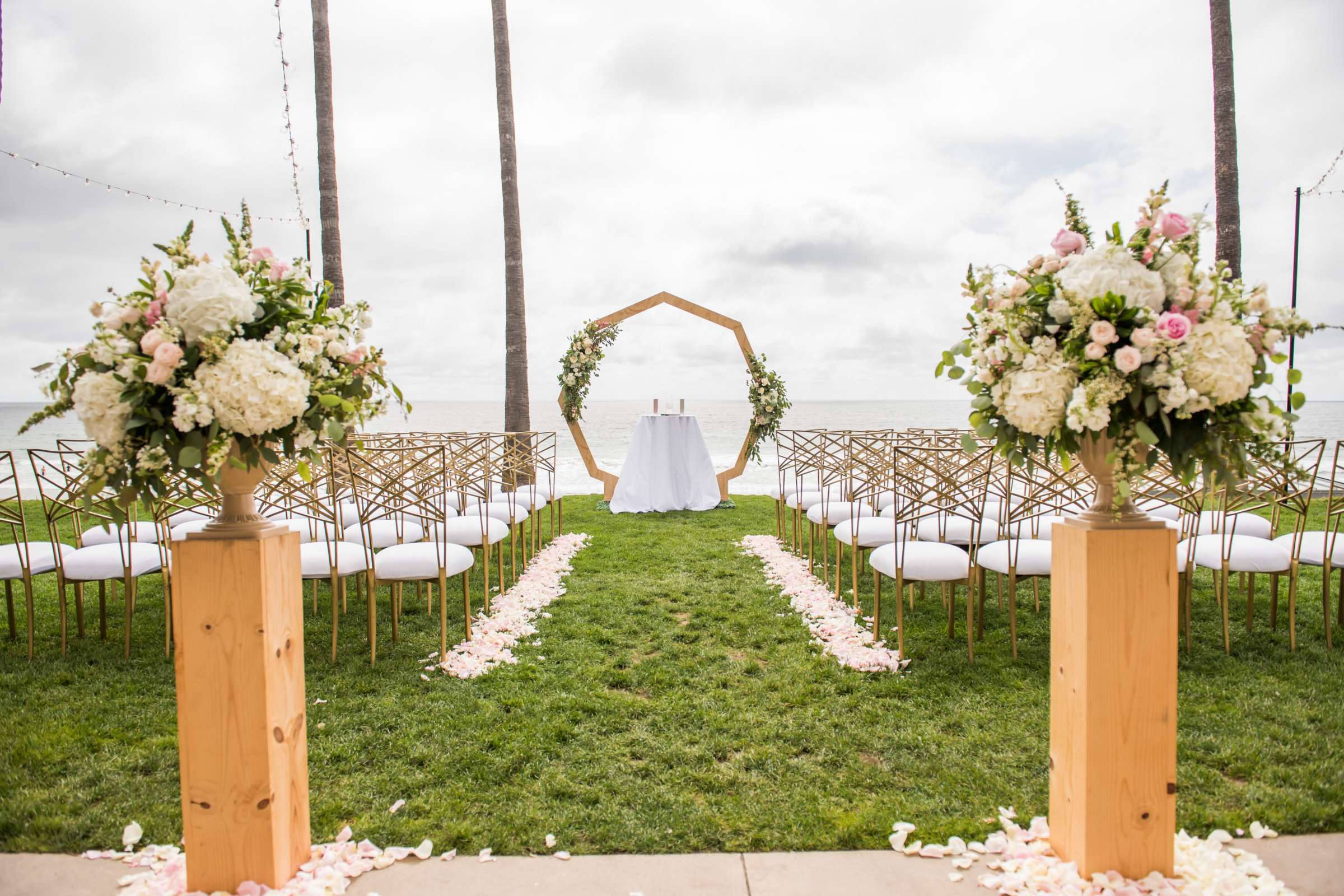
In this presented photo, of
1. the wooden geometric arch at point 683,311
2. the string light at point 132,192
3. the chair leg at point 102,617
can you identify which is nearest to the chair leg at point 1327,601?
the wooden geometric arch at point 683,311

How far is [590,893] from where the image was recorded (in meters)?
1.71

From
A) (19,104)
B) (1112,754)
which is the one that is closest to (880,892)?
(1112,754)

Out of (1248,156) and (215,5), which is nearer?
(1248,156)

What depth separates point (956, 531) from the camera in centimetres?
416

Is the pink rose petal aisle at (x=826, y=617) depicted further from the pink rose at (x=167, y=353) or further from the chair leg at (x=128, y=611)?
the chair leg at (x=128, y=611)

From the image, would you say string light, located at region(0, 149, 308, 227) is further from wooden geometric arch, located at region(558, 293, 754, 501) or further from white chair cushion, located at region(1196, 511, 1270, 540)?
white chair cushion, located at region(1196, 511, 1270, 540)

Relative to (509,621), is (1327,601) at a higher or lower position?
higher

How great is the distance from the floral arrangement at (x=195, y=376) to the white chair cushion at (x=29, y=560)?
2.87m

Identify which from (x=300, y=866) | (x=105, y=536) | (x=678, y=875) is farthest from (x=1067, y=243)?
(x=105, y=536)

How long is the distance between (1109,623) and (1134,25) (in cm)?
773

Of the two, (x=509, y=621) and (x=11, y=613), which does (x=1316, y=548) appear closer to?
(x=509, y=621)

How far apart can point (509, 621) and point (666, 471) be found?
15.8 ft

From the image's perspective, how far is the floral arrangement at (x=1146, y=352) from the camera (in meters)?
1.45

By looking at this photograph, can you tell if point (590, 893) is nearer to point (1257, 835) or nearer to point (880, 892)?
point (880, 892)
